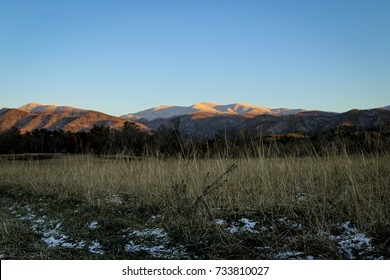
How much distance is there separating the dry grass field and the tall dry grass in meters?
0.02

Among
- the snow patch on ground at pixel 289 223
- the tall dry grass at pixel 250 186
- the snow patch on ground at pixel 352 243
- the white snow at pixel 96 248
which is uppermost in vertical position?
the tall dry grass at pixel 250 186

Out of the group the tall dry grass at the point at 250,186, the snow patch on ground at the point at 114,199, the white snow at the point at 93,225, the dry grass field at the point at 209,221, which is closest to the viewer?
the dry grass field at the point at 209,221

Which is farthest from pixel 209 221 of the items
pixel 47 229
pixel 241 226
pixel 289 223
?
Result: pixel 47 229

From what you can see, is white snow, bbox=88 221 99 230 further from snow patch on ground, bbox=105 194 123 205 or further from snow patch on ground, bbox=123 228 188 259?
snow patch on ground, bbox=105 194 123 205

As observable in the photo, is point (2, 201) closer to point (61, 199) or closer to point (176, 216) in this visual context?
point (61, 199)

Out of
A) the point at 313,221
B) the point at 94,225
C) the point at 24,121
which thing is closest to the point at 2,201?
the point at 94,225

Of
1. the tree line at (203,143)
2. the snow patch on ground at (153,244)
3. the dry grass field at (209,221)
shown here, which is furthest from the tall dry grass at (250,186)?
the snow patch on ground at (153,244)

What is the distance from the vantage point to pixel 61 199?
17.5 ft

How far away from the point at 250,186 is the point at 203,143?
2.63 m

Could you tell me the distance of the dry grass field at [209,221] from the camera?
2822 mm

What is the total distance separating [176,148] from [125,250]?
4242 millimetres

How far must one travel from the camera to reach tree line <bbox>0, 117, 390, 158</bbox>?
19.7 feet

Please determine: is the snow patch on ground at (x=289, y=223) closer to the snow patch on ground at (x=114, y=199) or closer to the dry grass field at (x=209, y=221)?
the dry grass field at (x=209, y=221)

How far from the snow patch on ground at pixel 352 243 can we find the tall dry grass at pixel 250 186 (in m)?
0.14
